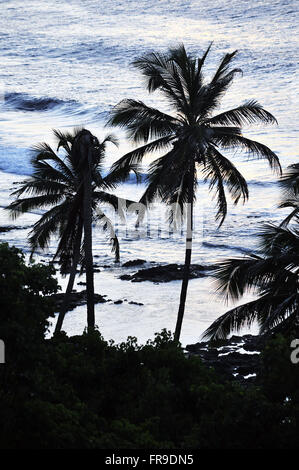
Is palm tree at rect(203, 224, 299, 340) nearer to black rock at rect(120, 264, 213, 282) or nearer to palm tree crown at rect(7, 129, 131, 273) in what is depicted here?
palm tree crown at rect(7, 129, 131, 273)

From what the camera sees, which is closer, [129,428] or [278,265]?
[129,428]

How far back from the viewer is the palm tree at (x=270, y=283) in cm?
1498

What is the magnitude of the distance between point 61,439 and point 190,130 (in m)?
9.48

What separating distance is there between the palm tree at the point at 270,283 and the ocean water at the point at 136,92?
28.6 feet

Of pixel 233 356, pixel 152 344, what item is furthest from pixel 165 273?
pixel 152 344

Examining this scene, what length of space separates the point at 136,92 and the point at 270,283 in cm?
6124

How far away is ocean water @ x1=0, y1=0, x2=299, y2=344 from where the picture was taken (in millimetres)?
29203

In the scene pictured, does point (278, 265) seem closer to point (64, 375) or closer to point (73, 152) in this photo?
point (64, 375)

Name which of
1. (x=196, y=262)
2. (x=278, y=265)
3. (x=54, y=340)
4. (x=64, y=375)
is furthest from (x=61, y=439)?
(x=196, y=262)

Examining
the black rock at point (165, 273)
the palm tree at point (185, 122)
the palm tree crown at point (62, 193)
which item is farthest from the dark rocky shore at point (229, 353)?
the black rock at point (165, 273)

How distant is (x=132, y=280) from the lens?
3055 centimetres

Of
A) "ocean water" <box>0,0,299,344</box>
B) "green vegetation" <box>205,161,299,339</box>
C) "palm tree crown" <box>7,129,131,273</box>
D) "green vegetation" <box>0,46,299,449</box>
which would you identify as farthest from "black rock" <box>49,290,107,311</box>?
"green vegetation" <box>205,161,299,339</box>
